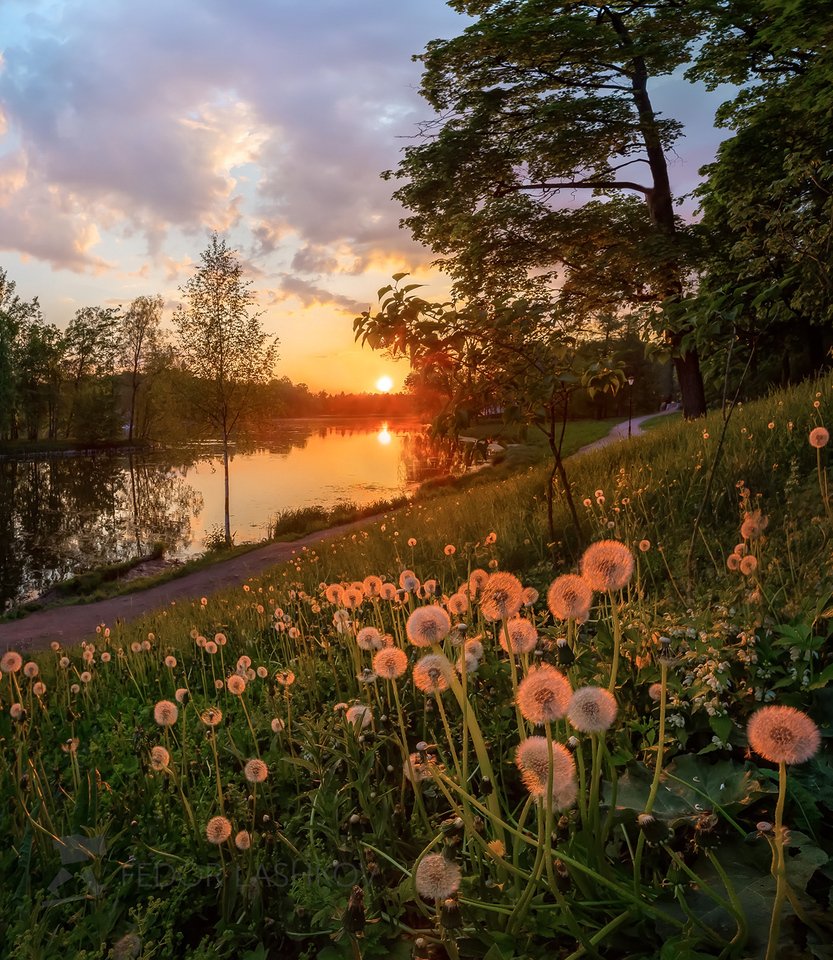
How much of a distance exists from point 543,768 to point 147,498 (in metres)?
38.7

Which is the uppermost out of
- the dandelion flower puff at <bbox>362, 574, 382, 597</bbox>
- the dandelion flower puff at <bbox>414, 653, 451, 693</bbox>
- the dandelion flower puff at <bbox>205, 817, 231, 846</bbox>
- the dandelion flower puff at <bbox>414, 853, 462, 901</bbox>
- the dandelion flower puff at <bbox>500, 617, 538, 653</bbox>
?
the dandelion flower puff at <bbox>500, 617, 538, 653</bbox>

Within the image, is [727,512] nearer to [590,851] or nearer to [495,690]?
[495,690]

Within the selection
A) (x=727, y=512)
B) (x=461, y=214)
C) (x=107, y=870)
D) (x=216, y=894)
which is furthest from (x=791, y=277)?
(x=461, y=214)

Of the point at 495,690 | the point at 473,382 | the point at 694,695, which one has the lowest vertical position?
the point at 495,690

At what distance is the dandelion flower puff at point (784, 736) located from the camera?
124cm

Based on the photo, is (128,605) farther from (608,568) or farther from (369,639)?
(608,568)

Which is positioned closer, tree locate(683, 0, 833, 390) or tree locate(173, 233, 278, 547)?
tree locate(683, 0, 833, 390)

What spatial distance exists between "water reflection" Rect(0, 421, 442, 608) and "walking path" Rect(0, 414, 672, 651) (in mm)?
4783

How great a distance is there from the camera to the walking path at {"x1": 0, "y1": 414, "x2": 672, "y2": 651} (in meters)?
11.6

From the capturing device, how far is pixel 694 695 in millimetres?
2467

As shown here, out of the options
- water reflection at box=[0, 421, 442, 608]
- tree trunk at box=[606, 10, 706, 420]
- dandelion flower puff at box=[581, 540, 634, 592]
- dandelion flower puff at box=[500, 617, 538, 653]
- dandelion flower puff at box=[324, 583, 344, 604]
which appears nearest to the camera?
dandelion flower puff at box=[581, 540, 634, 592]

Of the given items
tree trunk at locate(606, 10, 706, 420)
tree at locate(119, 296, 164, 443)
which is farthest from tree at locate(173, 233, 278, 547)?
tree at locate(119, 296, 164, 443)

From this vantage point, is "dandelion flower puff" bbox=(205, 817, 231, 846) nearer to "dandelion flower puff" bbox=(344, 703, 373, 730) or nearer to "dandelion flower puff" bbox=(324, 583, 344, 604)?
"dandelion flower puff" bbox=(344, 703, 373, 730)

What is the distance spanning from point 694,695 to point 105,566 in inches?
885
